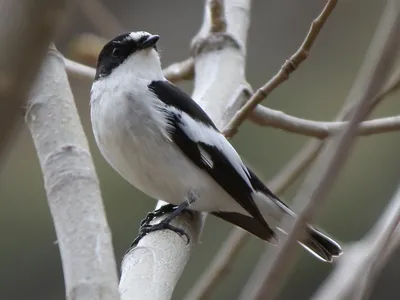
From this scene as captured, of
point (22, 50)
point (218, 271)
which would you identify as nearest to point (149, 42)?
point (218, 271)

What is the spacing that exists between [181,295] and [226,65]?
3.62m

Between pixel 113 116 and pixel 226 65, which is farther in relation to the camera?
pixel 226 65

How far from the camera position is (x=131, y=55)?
2125mm

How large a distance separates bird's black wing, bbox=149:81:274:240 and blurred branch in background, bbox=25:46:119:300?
692 millimetres

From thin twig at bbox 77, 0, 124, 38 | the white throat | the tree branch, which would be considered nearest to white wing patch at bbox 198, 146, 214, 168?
the tree branch

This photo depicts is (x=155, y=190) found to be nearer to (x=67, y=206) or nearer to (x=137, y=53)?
(x=137, y=53)

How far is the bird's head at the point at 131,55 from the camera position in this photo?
209 cm

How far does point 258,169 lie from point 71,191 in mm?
4191

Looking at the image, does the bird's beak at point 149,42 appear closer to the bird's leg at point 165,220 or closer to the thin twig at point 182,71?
the thin twig at point 182,71

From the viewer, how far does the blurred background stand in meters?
5.41

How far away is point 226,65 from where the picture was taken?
2195 mm

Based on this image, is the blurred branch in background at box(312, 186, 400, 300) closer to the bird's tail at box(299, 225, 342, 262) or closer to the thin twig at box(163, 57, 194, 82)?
the bird's tail at box(299, 225, 342, 262)

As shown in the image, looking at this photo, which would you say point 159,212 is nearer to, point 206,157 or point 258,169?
point 206,157

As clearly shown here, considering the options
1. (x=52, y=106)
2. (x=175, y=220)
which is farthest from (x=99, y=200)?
(x=175, y=220)
